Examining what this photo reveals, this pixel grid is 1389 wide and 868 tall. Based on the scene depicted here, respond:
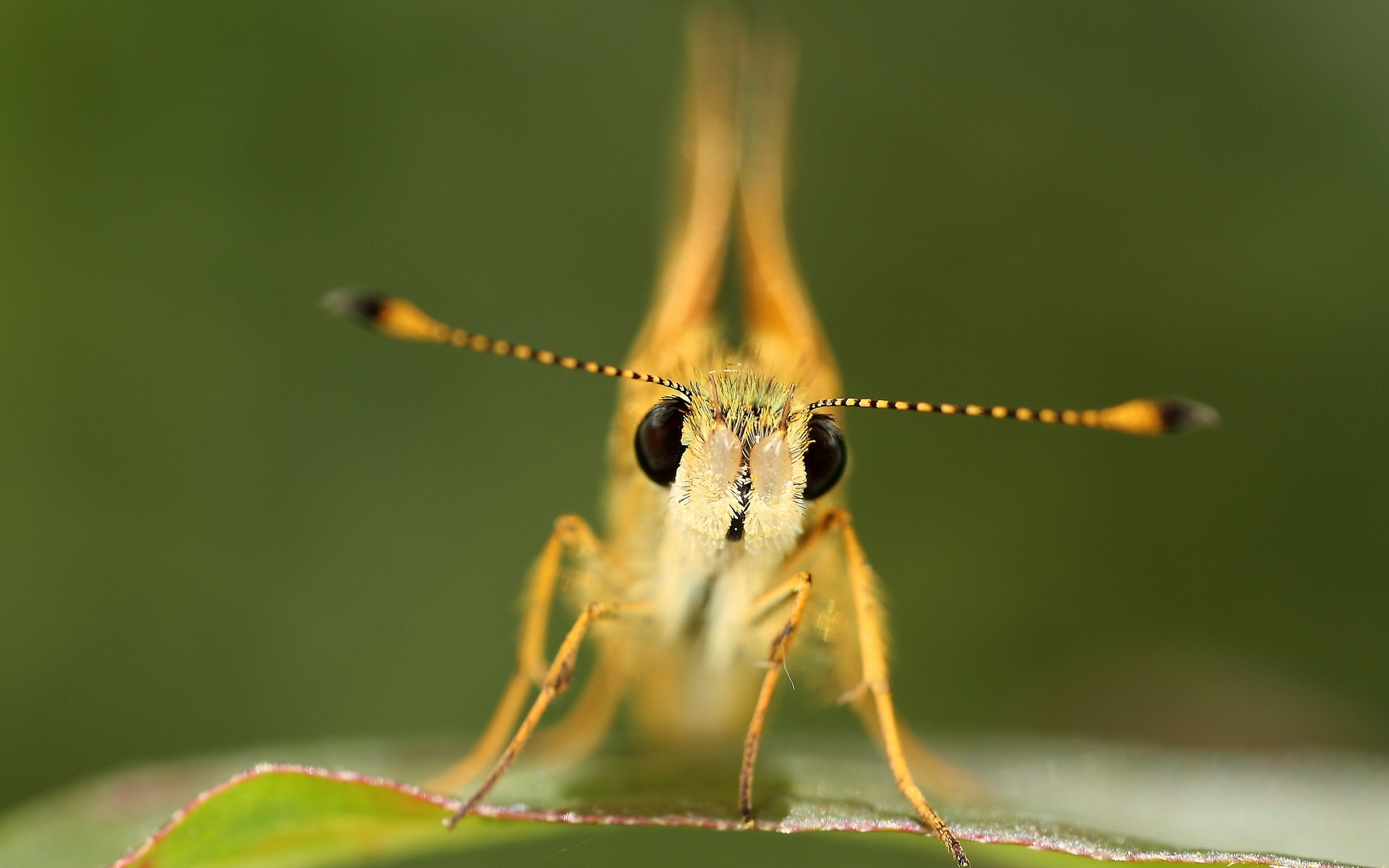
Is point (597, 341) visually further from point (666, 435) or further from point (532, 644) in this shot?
point (666, 435)


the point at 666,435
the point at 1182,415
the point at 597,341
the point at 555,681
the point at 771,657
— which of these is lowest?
the point at 555,681

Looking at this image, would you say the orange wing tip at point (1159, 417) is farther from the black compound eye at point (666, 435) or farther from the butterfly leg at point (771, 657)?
the black compound eye at point (666, 435)

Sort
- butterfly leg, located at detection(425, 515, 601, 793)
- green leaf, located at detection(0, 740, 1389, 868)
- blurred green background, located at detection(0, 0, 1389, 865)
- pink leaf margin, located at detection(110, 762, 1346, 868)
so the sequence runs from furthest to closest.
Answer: blurred green background, located at detection(0, 0, 1389, 865), butterfly leg, located at detection(425, 515, 601, 793), green leaf, located at detection(0, 740, 1389, 868), pink leaf margin, located at detection(110, 762, 1346, 868)

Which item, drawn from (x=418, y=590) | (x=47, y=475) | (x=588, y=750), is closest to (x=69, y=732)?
(x=47, y=475)

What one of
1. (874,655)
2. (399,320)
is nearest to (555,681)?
(874,655)

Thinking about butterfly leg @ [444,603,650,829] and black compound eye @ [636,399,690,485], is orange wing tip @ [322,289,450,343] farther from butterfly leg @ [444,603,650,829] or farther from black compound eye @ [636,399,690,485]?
butterfly leg @ [444,603,650,829]

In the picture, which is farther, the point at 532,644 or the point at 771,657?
the point at 532,644

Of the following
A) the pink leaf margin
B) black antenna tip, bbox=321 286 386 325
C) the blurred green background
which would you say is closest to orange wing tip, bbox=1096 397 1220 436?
the pink leaf margin
